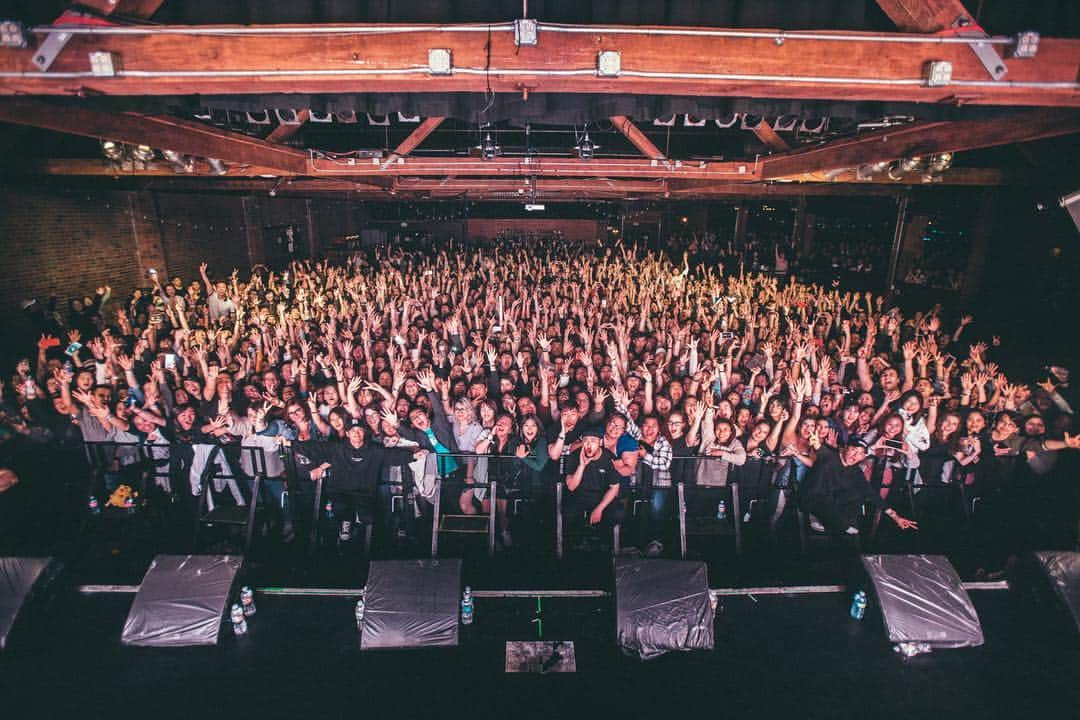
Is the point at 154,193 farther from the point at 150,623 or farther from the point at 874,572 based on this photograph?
the point at 874,572

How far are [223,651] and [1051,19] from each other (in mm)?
6075

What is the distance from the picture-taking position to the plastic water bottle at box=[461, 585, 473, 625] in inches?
139

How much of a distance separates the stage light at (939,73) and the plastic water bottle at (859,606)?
10.5 ft

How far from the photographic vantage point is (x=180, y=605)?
3338 mm

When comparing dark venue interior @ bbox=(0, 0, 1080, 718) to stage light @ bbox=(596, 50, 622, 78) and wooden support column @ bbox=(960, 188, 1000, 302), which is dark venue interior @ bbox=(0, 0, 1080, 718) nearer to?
stage light @ bbox=(596, 50, 622, 78)

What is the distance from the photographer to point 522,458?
179 inches

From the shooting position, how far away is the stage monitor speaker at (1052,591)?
3379 millimetres

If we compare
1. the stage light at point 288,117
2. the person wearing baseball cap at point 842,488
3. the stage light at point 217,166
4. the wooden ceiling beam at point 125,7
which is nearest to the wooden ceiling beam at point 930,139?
the person wearing baseball cap at point 842,488

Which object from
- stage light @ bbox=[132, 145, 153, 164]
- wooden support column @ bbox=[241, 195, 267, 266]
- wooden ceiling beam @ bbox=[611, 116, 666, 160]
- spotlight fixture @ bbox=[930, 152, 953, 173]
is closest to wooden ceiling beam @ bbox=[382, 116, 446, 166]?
wooden ceiling beam @ bbox=[611, 116, 666, 160]

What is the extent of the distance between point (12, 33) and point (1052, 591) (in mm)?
6887

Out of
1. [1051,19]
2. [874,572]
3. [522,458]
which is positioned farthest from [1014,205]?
[522,458]

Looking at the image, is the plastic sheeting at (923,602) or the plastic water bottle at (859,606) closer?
the plastic sheeting at (923,602)

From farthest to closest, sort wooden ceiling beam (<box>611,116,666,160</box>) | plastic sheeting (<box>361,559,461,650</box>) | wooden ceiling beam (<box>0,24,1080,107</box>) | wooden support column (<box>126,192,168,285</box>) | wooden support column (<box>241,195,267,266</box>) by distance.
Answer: wooden support column (<box>241,195,267,266</box>), wooden support column (<box>126,192,168,285</box>), wooden ceiling beam (<box>611,116,666,160</box>), plastic sheeting (<box>361,559,461,650</box>), wooden ceiling beam (<box>0,24,1080,107</box>)

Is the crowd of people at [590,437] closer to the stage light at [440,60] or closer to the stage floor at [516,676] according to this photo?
the stage floor at [516,676]
